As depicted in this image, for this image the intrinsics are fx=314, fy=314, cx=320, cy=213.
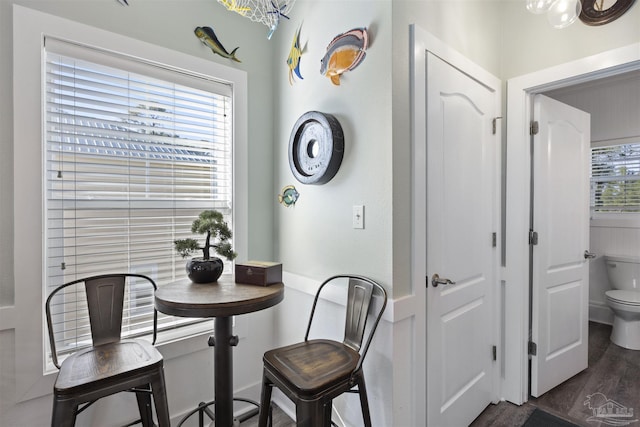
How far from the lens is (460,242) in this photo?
1.80 m

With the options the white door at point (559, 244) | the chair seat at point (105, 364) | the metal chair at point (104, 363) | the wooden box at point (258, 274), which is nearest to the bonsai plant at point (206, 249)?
the wooden box at point (258, 274)

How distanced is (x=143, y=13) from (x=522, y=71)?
2296mm

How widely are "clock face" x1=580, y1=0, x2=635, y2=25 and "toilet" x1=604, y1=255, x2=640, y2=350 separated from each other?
2485 millimetres

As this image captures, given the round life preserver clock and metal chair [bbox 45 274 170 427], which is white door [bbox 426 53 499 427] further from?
metal chair [bbox 45 274 170 427]

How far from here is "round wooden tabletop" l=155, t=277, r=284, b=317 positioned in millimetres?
1239

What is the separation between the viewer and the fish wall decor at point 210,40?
6.16ft

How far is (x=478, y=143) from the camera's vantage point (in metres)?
1.94

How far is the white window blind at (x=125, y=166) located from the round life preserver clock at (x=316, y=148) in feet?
1.53

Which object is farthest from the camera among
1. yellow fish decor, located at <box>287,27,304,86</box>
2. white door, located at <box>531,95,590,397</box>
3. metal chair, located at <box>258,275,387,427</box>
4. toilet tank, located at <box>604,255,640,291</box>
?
toilet tank, located at <box>604,255,640,291</box>

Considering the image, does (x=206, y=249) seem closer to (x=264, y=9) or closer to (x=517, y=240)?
(x=264, y=9)

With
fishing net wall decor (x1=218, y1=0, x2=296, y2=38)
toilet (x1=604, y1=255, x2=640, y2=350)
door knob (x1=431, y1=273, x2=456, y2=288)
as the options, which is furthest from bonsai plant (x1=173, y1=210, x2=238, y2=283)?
toilet (x1=604, y1=255, x2=640, y2=350)

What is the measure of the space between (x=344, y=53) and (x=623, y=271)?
12.1 feet

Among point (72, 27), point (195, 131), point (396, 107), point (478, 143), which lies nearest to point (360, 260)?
point (396, 107)

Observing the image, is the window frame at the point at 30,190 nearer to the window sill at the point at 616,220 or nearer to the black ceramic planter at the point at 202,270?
the black ceramic planter at the point at 202,270
